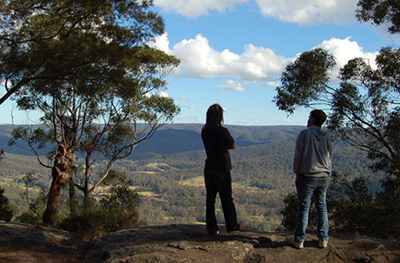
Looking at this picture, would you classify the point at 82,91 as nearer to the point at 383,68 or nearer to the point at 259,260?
the point at 259,260

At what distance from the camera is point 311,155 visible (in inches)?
191

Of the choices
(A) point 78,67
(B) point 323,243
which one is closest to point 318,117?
(B) point 323,243

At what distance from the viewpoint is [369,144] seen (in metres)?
13.2

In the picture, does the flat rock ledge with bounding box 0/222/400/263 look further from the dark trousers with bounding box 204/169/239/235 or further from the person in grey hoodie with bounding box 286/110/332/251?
the person in grey hoodie with bounding box 286/110/332/251

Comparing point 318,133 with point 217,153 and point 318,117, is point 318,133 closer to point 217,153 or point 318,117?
point 318,117

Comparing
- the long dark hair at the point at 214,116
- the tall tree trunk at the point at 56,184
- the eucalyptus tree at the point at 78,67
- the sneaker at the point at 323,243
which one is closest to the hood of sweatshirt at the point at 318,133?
the long dark hair at the point at 214,116

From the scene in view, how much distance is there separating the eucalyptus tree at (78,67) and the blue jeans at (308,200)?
282 inches

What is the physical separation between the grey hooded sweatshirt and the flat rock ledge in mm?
1120

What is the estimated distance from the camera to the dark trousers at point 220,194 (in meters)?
5.39

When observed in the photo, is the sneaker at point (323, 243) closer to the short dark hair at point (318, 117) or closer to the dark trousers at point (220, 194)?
the dark trousers at point (220, 194)

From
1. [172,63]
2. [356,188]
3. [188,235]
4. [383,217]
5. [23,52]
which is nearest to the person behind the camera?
[188,235]

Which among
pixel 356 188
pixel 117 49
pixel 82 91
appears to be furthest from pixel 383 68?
pixel 82 91

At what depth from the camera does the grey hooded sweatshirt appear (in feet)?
15.9

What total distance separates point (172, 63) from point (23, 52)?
9795 mm
